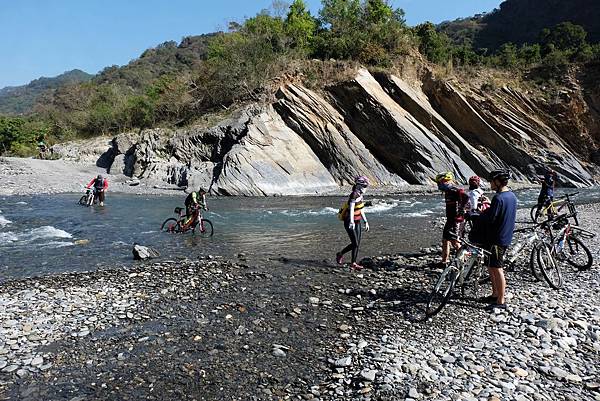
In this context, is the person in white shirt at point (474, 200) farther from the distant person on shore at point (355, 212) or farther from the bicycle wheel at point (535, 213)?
the bicycle wheel at point (535, 213)

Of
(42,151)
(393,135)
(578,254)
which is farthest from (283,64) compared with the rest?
(578,254)

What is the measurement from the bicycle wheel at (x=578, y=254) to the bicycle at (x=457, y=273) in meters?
3.24

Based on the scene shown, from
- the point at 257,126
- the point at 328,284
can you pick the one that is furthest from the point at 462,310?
the point at 257,126

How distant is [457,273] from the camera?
688cm

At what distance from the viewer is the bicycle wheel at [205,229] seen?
1499cm

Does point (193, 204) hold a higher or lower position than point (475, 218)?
lower

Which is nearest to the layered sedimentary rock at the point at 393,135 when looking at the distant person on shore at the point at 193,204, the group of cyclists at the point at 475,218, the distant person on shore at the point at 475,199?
the distant person on shore at the point at 193,204

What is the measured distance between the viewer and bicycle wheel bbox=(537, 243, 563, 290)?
26.6 feet

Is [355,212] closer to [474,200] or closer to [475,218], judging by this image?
[474,200]

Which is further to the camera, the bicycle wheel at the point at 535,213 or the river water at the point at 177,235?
the bicycle wheel at the point at 535,213

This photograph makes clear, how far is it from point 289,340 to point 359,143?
99.9 ft

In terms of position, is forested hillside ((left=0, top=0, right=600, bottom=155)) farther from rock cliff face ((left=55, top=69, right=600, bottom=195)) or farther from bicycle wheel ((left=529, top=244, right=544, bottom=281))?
bicycle wheel ((left=529, top=244, right=544, bottom=281))

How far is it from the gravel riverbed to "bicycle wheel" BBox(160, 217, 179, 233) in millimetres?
6038

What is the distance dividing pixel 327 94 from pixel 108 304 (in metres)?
33.3
